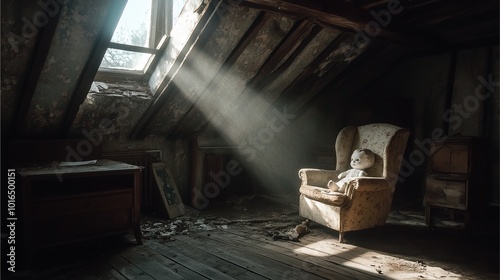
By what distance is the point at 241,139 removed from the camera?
190 inches

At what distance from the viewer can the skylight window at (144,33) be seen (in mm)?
3291

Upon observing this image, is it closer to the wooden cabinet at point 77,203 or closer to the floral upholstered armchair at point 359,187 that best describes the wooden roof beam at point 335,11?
the floral upholstered armchair at point 359,187

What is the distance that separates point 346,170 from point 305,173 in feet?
1.63

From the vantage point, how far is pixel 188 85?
11.4 feet

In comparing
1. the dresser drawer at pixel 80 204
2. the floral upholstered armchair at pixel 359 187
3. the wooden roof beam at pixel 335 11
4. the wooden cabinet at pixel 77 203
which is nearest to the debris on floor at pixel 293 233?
the floral upholstered armchair at pixel 359 187

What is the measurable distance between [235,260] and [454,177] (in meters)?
2.37

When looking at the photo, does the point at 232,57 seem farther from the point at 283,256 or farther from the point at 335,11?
the point at 283,256

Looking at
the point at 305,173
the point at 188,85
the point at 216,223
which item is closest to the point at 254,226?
the point at 216,223

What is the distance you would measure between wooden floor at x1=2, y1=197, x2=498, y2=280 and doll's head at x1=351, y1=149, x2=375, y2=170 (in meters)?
0.68

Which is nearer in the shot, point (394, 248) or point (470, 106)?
point (394, 248)

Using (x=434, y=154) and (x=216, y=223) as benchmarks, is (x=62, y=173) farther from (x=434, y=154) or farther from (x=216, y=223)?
(x=434, y=154)

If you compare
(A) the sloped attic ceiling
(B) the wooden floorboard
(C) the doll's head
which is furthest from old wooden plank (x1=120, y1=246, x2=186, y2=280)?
(C) the doll's head

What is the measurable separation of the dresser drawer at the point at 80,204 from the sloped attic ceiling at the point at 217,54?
903mm

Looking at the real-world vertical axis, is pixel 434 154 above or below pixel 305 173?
above
